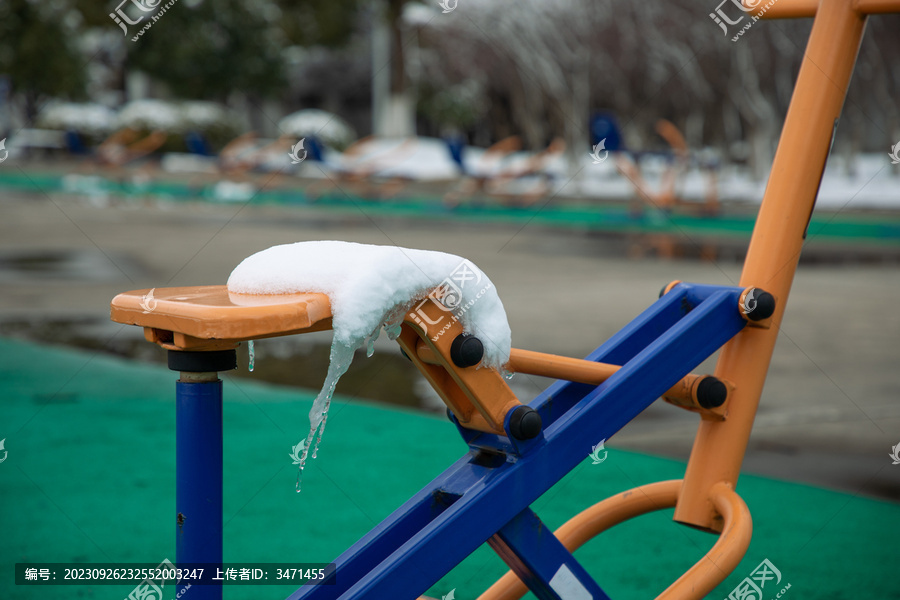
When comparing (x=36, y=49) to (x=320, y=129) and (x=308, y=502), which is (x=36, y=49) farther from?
(x=308, y=502)

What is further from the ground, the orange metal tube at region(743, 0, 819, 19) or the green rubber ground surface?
the orange metal tube at region(743, 0, 819, 19)

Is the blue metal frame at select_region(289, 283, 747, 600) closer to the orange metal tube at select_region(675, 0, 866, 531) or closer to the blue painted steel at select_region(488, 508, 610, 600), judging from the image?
the blue painted steel at select_region(488, 508, 610, 600)

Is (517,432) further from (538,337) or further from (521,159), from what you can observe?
(521,159)

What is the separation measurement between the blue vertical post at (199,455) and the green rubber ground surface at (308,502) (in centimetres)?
112

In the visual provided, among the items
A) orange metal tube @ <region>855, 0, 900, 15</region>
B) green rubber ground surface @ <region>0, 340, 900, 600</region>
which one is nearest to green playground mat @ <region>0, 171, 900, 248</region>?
green rubber ground surface @ <region>0, 340, 900, 600</region>

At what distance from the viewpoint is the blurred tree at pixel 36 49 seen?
30.1 meters

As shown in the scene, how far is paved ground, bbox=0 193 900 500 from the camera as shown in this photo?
3.71m

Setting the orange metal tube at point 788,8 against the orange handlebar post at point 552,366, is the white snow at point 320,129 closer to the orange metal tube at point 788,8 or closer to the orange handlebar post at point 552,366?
the orange metal tube at point 788,8

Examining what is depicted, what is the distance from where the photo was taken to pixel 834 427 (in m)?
3.84

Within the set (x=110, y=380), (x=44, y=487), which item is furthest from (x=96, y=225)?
(x=44, y=487)

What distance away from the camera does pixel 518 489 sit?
1.50 m

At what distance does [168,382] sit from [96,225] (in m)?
9.00

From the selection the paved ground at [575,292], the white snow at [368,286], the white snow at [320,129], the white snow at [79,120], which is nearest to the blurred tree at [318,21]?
the white snow at [320,129]

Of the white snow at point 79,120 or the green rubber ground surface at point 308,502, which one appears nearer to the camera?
the green rubber ground surface at point 308,502
